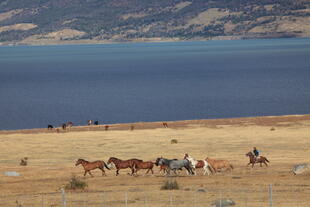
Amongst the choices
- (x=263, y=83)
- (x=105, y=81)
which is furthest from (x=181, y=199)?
(x=105, y=81)

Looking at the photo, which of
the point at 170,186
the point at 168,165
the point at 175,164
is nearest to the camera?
the point at 170,186

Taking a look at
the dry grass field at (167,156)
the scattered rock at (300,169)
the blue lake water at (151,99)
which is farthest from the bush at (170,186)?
the blue lake water at (151,99)

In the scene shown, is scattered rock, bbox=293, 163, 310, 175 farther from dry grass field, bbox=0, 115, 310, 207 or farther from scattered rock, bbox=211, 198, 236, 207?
scattered rock, bbox=211, 198, 236, 207

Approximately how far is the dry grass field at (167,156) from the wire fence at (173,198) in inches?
1.5

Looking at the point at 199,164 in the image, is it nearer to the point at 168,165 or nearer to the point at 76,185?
the point at 168,165

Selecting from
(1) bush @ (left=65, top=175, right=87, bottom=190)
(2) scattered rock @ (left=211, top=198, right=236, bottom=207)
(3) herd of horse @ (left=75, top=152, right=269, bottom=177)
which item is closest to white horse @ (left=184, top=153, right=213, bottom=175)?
(3) herd of horse @ (left=75, top=152, right=269, bottom=177)

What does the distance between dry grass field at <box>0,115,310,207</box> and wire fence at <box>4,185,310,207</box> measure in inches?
1.5

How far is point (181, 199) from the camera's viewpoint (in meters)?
30.3

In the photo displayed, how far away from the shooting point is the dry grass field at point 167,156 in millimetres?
30859

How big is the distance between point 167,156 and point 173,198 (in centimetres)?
1808

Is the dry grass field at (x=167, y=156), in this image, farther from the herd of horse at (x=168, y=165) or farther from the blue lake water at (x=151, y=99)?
the blue lake water at (x=151, y=99)

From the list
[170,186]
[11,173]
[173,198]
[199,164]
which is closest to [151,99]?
[11,173]

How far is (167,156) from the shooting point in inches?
1916

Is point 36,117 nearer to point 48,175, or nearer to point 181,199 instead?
point 48,175
